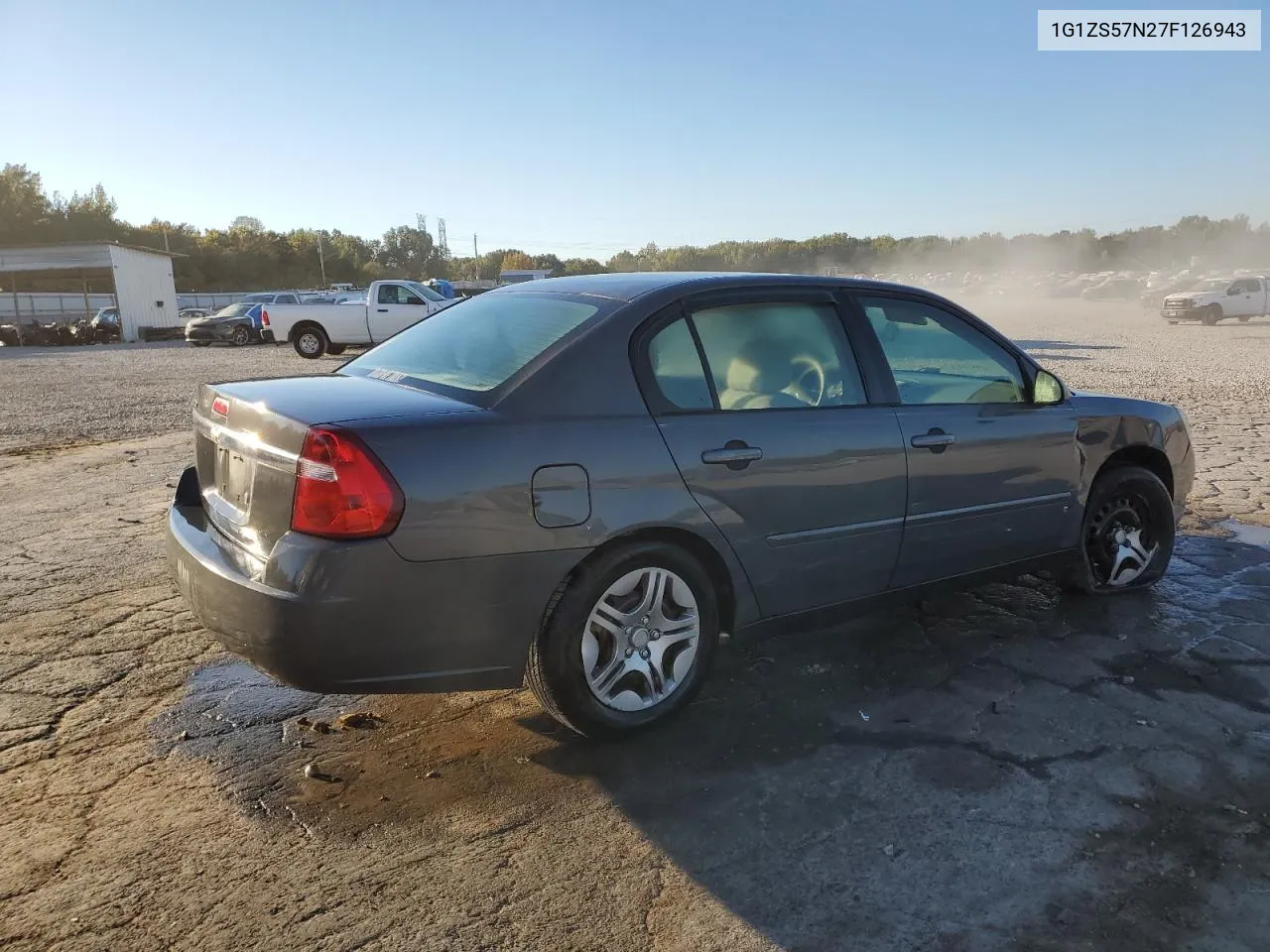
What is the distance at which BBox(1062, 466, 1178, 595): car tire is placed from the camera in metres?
4.43

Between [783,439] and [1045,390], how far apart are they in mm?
1637

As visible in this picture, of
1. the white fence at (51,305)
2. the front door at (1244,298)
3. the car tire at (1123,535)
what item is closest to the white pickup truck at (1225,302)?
the front door at (1244,298)

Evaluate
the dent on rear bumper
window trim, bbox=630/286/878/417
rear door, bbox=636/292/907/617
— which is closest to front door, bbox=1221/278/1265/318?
window trim, bbox=630/286/878/417

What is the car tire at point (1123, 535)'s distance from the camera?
443cm

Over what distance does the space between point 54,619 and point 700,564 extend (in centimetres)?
309

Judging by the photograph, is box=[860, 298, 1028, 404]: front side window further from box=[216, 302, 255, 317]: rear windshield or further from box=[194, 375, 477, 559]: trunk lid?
box=[216, 302, 255, 317]: rear windshield

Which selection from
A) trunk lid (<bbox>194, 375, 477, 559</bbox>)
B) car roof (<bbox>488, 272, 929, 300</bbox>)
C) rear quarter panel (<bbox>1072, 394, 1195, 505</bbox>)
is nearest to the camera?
trunk lid (<bbox>194, 375, 477, 559</bbox>)

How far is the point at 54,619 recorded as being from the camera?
4152 millimetres

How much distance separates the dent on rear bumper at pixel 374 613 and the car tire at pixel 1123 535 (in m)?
2.93

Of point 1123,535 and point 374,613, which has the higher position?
point 374,613

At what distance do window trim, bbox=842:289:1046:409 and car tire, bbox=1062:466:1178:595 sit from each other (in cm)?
58

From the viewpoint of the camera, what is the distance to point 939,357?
4.02 meters

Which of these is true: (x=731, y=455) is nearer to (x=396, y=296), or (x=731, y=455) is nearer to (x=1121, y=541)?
(x=1121, y=541)

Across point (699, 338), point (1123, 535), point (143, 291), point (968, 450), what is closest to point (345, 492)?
point (699, 338)
